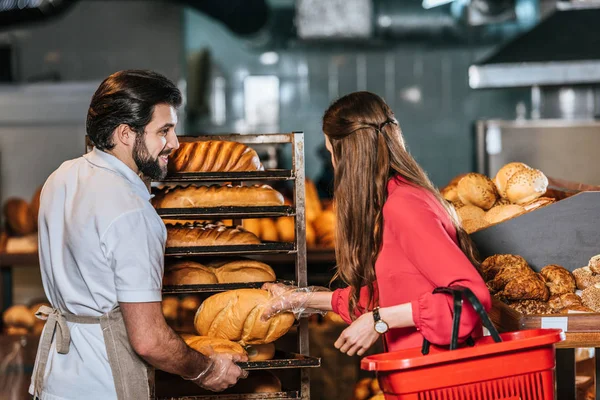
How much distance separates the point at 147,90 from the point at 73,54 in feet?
14.0

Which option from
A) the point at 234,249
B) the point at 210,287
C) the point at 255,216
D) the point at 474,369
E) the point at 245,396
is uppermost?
the point at 255,216

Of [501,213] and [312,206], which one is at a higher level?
[501,213]

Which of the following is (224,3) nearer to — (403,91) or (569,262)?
(403,91)

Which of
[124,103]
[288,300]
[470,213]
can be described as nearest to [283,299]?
[288,300]

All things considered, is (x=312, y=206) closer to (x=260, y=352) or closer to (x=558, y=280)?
(x=260, y=352)

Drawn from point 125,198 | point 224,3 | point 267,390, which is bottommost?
point 267,390

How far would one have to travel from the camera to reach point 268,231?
15.8 ft

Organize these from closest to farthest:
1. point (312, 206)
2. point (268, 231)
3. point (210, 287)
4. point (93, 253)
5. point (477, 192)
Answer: point (93, 253) < point (210, 287) < point (477, 192) < point (268, 231) < point (312, 206)

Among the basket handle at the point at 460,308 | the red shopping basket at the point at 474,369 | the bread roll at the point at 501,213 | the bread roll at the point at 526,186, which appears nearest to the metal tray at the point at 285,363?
the red shopping basket at the point at 474,369

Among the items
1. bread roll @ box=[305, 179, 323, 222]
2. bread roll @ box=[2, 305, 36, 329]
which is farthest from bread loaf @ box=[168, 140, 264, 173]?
bread roll @ box=[2, 305, 36, 329]

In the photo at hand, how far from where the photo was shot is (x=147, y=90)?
81.8 inches

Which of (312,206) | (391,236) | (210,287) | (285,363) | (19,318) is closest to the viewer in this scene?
(391,236)

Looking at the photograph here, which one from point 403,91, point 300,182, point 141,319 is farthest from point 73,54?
point 141,319

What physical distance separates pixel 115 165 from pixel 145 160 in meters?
0.09
